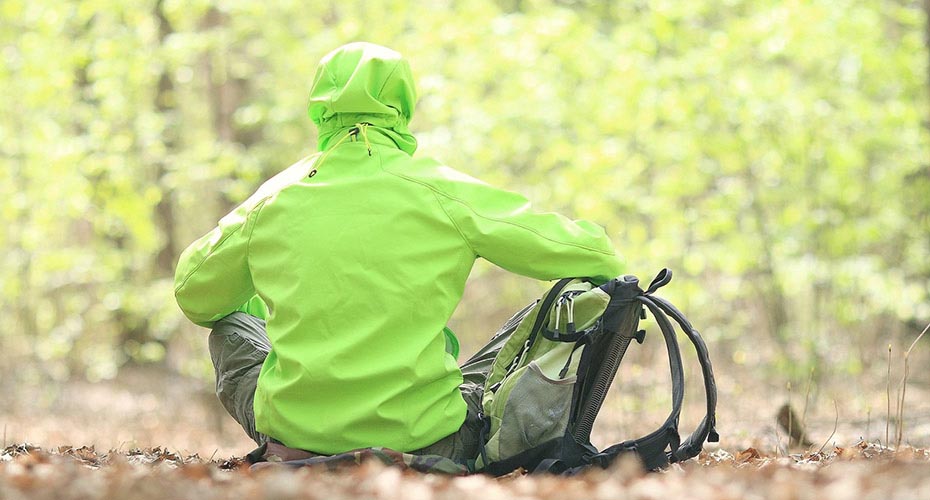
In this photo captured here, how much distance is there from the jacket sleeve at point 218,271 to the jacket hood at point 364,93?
1.42 ft

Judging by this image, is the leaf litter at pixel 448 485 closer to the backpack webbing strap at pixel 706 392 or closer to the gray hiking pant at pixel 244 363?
the backpack webbing strap at pixel 706 392

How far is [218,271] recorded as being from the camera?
354cm

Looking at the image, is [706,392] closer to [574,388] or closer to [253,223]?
[574,388]

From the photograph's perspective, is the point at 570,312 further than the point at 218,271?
No

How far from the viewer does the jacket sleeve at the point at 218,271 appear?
3445mm

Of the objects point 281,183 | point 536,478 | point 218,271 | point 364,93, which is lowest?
point 536,478

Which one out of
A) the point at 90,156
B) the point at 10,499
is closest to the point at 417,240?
the point at 10,499

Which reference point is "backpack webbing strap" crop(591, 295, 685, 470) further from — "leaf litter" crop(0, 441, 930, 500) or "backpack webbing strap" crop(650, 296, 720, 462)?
"leaf litter" crop(0, 441, 930, 500)

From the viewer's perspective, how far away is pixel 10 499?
2.29m


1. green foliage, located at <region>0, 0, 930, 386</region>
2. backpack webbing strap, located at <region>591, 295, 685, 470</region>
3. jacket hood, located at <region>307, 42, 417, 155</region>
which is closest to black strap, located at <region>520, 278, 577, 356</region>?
backpack webbing strap, located at <region>591, 295, 685, 470</region>

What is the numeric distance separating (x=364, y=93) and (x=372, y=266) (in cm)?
61

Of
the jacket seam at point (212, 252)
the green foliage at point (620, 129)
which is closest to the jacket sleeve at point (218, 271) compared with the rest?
the jacket seam at point (212, 252)

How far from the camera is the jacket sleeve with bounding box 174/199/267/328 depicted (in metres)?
3.45

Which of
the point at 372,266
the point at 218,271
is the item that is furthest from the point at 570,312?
the point at 218,271
